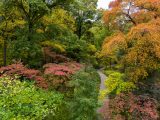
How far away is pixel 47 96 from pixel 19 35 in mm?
4412

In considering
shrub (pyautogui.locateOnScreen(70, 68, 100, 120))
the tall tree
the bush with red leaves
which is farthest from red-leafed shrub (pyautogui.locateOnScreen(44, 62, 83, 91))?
the tall tree

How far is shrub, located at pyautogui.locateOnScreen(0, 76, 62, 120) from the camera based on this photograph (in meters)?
11.1

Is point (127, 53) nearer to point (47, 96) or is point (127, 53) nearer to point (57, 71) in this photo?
point (57, 71)

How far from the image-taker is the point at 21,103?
11.5 metres

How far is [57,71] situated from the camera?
12.9 meters

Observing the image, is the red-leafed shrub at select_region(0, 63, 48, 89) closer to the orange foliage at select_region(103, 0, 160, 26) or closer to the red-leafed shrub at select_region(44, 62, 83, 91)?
the red-leafed shrub at select_region(44, 62, 83, 91)

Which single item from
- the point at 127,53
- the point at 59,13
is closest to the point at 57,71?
the point at 127,53

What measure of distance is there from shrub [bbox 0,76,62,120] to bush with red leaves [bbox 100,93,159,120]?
8.04ft

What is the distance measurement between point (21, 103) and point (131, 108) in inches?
169

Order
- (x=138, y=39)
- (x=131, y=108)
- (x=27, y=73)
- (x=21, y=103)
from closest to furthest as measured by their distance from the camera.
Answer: (x=131, y=108)
(x=21, y=103)
(x=138, y=39)
(x=27, y=73)

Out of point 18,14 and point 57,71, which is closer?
point 57,71

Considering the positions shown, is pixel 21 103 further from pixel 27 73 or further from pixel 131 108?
pixel 131 108

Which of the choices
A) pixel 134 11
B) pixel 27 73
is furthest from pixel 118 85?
pixel 27 73

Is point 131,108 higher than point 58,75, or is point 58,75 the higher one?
point 58,75
